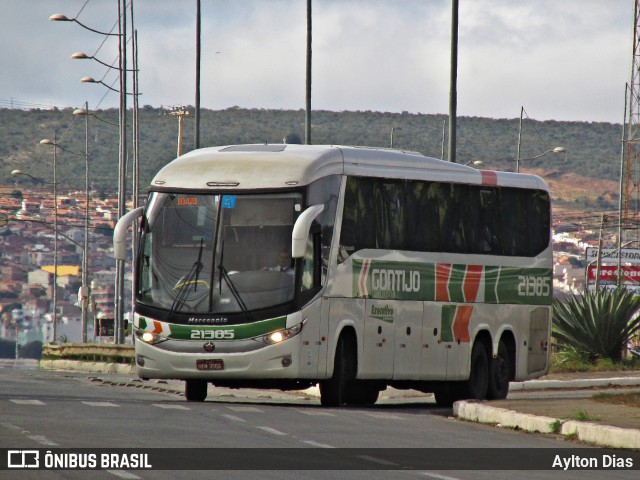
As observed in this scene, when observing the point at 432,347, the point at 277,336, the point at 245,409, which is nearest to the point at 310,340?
the point at 277,336

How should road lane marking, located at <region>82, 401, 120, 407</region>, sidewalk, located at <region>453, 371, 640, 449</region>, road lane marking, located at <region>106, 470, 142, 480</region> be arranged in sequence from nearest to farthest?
road lane marking, located at <region>106, 470, 142, 480</region>, sidewalk, located at <region>453, 371, 640, 449</region>, road lane marking, located at <region>82, 401, 120, 407</region>

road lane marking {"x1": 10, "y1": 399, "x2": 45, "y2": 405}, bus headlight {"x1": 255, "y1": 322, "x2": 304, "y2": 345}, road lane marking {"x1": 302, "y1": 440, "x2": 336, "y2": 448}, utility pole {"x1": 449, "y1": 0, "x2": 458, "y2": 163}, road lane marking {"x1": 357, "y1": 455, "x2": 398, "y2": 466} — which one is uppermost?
utility pole {"x1": 449, "y1": 0, "x2": 458, "y2": 163}

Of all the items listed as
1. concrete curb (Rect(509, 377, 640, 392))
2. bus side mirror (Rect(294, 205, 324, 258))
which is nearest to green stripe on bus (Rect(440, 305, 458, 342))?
bus side mirror (Rect(294, 205, 324, 258))

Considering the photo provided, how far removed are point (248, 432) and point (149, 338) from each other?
5871 mm

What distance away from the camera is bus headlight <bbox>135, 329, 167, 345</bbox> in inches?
917

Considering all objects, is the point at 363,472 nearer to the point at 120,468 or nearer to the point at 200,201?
the point at 120,468

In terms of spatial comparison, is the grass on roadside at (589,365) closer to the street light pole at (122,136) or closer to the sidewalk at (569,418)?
the sidewalk at (569,418)

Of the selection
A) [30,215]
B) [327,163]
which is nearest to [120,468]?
[327,163]

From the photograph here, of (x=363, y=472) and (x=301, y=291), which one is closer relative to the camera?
(x=363, y=472)

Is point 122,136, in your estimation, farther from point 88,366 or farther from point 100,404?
point 100,404

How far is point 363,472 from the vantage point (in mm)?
13820

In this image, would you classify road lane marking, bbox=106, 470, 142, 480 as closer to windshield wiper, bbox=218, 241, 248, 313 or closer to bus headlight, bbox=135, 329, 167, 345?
windshield wiper, bbox=218, 241, 248, 313

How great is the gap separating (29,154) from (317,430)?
6476 inches

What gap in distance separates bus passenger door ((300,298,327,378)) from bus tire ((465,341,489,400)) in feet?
14.0
